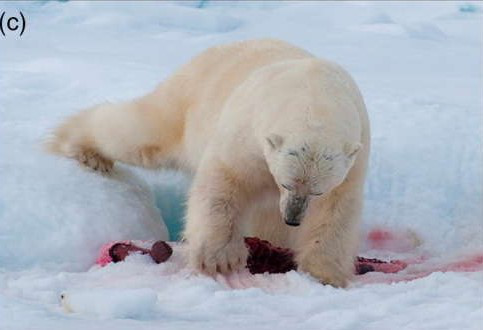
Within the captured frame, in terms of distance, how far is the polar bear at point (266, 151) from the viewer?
263 centimetres

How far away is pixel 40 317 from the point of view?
209cm

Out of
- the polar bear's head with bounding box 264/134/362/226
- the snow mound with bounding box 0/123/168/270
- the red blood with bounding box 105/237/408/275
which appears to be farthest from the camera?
the red blood with bounding box 105/237/408/275

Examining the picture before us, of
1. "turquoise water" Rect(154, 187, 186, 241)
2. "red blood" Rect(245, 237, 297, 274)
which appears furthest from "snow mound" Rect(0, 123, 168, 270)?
"red blood" Rect(245, 237, 297, 274)

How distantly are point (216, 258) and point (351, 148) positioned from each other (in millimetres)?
624

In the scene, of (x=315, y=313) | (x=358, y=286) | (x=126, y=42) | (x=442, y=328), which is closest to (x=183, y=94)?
(x=358, y=286)

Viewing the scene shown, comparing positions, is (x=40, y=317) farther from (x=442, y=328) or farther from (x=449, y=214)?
(x=449, y=214)

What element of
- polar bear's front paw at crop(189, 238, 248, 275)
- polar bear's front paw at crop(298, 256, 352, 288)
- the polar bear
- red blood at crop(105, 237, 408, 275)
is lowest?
red blood at crop(105, 237, 408, 275)

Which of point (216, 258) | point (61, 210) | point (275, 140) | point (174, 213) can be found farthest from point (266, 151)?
point (174, 213)

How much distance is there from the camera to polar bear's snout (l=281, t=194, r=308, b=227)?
260 centimetres

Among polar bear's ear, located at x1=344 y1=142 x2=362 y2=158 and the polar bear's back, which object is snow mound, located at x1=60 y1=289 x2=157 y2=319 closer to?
polar bear's ear, located at x1=344 y1=142 x2=362 y2=158

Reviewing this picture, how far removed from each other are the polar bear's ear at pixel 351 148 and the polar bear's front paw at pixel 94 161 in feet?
5.28

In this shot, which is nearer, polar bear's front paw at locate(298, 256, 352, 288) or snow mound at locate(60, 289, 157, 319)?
Result: snow mound at locate(60, 289, 157, 319)

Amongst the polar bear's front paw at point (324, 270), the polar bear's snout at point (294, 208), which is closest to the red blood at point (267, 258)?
the polar bear's front paw at point (324, 270)

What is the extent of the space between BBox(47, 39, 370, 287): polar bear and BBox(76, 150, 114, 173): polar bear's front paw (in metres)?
0.23
